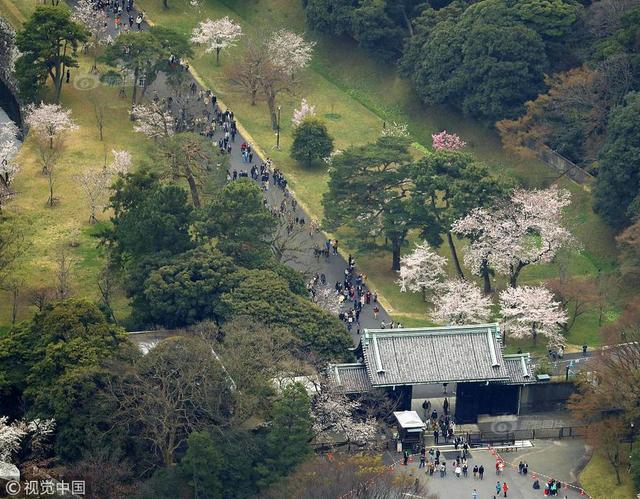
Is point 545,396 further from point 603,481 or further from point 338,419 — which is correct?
point 338,419

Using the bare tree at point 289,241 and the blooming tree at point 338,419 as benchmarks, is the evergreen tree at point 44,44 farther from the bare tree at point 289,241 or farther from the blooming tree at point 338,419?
the blooming tree at point 338,419

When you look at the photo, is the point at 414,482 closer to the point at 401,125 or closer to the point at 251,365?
the point at 251,365

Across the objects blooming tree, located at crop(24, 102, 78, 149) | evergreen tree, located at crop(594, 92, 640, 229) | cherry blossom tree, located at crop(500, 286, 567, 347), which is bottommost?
cherry blossom tree, located at crop(500, 286, 567, 347)

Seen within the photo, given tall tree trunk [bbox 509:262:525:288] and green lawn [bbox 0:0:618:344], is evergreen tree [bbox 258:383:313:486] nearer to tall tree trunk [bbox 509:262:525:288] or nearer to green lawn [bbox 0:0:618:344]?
green lawn [bbox 0:0:618:344]

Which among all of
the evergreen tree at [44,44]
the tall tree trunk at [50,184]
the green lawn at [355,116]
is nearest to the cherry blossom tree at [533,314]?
the green lawn at [355,116]

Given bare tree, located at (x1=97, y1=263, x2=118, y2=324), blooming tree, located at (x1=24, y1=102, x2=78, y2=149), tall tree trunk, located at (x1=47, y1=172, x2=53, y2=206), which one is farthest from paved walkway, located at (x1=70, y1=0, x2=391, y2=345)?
tall tree trunk, located at (x1=47, y1=172, x2=53, y2=206)

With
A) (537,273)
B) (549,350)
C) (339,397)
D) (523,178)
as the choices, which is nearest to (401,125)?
(523,178)

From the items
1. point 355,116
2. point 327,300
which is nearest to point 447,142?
point 355,116
